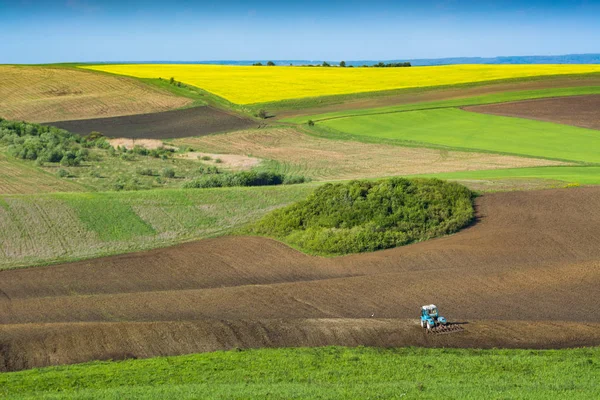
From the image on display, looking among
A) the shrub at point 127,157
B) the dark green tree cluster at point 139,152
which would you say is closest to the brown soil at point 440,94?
the dark green tree cluster at point 139,152

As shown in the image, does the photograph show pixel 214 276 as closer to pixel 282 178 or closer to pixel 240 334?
pixel 240 334

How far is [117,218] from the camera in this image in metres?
36.9

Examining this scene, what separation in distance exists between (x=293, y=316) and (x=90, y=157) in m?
36.2

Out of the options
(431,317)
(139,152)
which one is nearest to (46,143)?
(139,152)

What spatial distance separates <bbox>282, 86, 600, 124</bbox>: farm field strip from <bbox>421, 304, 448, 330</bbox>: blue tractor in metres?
54.2

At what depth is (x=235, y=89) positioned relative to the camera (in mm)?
94562

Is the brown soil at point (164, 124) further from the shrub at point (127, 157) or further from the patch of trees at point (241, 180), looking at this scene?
the patch of trees at point (241, 180)

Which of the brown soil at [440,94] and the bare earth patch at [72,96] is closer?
the bare earth patch at [72,96]

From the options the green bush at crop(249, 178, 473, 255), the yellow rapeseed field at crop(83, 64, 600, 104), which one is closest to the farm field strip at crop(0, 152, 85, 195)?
the green bush at crop(249, 178, 473, 255)

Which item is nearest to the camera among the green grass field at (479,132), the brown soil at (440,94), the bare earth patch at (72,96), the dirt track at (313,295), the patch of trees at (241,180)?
the dirt track at (313,295)

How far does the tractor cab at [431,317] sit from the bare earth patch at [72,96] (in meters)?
63.3

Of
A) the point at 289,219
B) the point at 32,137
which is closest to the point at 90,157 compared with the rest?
the point at 32,137

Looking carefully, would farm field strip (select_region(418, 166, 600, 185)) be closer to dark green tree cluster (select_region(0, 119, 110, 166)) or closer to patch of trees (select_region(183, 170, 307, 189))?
patch of trees (select_region(183, 170, 307, 189))

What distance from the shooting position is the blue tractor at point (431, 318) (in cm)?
2231
